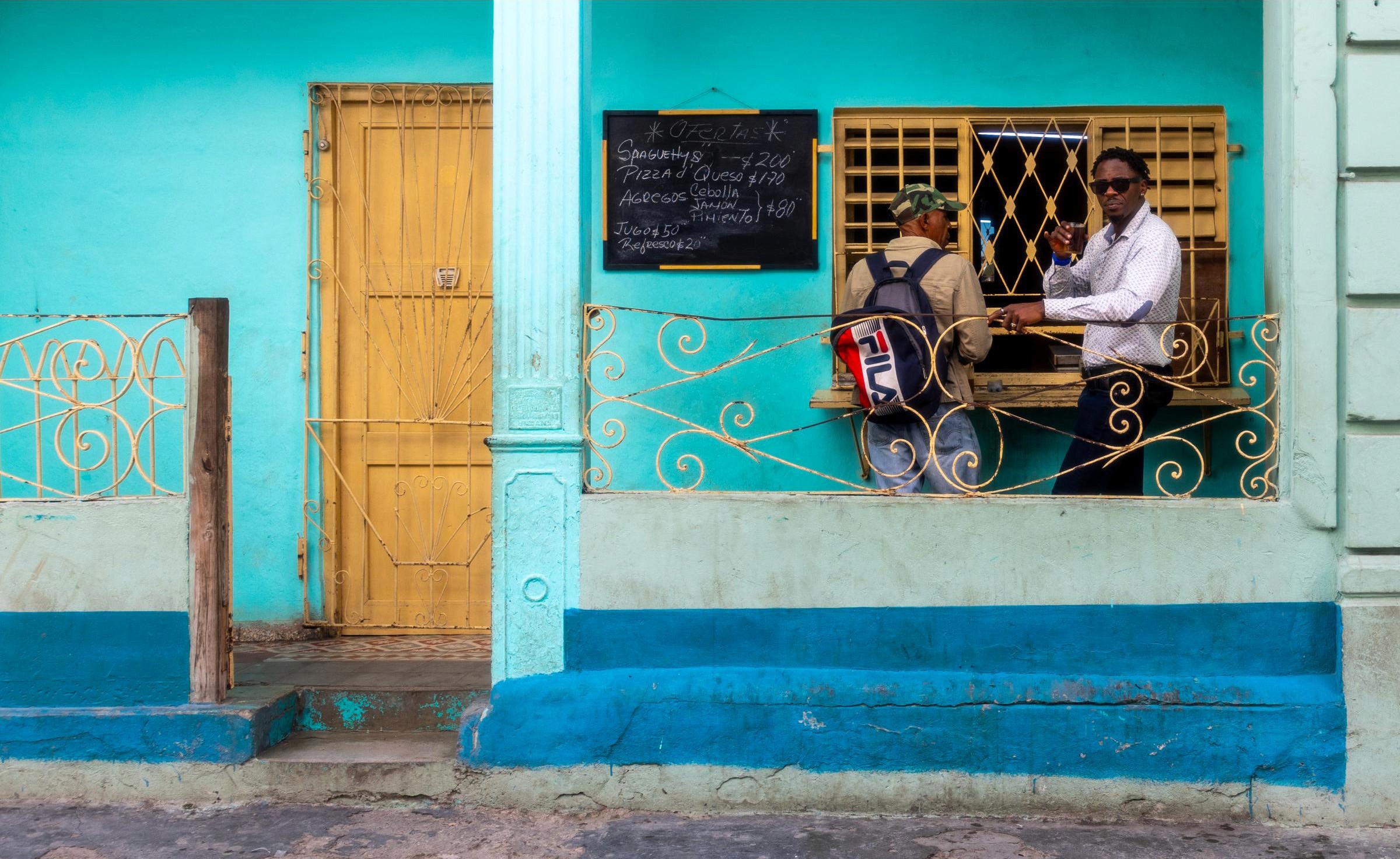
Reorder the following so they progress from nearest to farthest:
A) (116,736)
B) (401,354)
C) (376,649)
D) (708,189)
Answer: (116,736) → (376,649) → (708,189) → (401,354)

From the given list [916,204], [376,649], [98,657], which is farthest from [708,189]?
[98,657]

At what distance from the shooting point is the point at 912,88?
5621mm

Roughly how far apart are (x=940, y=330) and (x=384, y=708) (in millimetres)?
2562

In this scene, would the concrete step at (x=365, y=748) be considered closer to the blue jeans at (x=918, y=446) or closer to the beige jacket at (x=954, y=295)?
the blue jeans at (x=918, y=446)

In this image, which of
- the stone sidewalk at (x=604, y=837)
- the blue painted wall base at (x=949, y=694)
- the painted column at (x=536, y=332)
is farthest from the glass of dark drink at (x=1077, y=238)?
the stone sidewalk at (x=604, y=837)

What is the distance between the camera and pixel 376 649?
543cm

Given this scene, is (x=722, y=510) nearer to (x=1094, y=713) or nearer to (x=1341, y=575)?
(x=1094, y=713)

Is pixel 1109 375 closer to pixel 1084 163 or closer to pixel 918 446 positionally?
pixel 918 446

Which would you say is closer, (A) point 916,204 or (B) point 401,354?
(A) point 916,204

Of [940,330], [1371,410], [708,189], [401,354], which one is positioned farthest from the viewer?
[401,354]

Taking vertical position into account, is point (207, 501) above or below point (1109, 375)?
below

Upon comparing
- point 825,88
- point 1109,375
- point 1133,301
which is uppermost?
point 825,88

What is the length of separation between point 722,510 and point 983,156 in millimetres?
2379

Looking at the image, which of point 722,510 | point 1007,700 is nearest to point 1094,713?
point 1007,700
